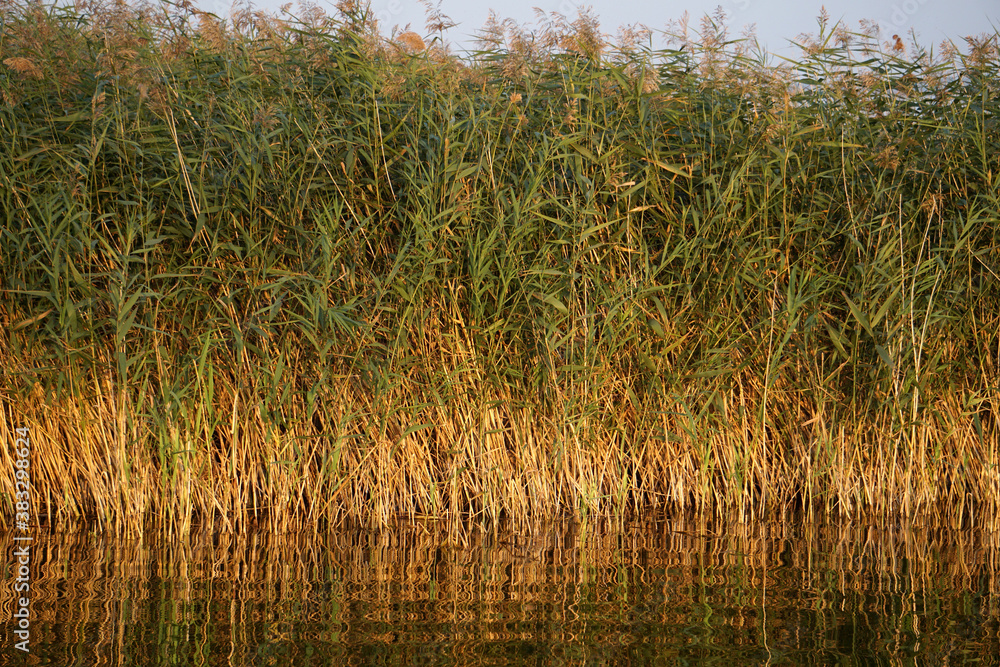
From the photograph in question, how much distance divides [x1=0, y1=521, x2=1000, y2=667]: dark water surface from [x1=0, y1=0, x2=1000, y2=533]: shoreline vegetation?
0.34 meters

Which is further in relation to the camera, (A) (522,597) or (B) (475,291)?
(B) (475,291)

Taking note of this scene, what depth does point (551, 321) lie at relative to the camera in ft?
13.2

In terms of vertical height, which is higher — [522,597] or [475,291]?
[475,291]

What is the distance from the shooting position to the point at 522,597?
121 inches

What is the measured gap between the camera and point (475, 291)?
399 cm

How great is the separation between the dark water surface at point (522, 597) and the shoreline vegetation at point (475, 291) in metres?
0.34

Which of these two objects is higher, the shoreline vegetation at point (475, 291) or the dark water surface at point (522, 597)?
the shoreline vegetation at point (475, 291)

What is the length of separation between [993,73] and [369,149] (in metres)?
3.46

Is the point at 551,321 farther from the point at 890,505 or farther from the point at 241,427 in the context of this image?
the point at 890,505

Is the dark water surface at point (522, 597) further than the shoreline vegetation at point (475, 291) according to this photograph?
No

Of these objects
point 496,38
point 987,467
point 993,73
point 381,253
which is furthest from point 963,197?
point 381,253

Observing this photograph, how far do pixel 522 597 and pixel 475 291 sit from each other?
4.90 feet

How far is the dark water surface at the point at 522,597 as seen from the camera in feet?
8.36

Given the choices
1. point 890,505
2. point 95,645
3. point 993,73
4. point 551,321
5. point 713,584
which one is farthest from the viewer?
point 993,73
